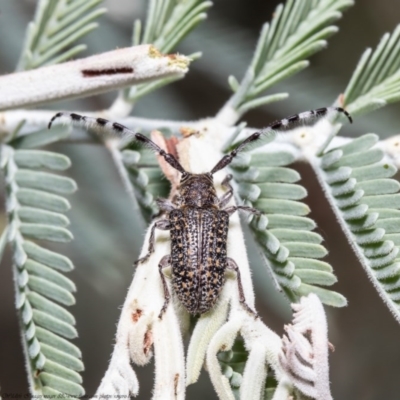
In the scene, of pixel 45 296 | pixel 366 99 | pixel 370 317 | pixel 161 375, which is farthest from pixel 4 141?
pixel 370 317

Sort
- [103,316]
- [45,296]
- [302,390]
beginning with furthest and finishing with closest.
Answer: [103,316], [45,296], [302,390]

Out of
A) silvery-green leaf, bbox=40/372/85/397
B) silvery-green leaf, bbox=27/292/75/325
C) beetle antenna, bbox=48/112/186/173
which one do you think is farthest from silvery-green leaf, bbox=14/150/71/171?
silvery-green leaf, bbox=40/372/85/397

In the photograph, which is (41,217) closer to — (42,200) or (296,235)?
(42,200)

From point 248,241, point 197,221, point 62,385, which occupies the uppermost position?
point 248,241

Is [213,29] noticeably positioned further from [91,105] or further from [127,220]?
[127,220]

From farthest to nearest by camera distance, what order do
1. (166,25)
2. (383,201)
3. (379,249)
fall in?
(166,25), (383,201), (379,249)

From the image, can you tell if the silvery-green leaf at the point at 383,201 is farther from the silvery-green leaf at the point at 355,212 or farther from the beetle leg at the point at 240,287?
the beetle leg at the point at 240,287

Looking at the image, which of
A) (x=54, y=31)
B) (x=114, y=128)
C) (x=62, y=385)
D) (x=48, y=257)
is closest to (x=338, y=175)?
(x=114, y=128)

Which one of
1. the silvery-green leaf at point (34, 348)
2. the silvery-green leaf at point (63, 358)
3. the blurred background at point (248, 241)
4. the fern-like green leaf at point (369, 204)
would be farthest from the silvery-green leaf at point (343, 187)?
the blurred background at point (248, 241)
